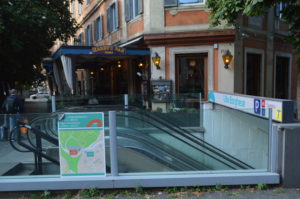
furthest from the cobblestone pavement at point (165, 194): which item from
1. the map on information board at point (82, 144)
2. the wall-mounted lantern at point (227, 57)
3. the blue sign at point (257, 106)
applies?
the wall-mounted lantern at point (227, 57)

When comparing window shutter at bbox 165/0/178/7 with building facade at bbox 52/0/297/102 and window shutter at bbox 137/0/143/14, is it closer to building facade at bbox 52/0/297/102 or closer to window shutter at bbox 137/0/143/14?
building facade at bbox 52/0/297/102

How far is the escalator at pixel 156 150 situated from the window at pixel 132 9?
729 centimetres

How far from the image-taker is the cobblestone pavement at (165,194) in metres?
3.59

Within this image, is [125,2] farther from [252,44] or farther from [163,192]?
[163,192]

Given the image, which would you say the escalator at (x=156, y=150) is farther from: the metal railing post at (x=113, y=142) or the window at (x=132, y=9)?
the window at (x=132, y=9)

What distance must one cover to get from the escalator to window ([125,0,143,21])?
23.9 feet

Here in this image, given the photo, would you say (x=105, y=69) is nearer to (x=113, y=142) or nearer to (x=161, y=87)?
(x=161, y=87)

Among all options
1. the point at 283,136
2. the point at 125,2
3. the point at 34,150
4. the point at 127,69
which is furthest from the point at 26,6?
the point at 283,136

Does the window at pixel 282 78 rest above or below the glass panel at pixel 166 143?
above

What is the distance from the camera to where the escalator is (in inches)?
168

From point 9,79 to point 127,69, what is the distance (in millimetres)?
7373

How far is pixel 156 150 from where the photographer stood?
469cm

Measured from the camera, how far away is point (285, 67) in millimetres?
13383

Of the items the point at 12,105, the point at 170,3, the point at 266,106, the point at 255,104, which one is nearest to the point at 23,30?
the point at 12,105
